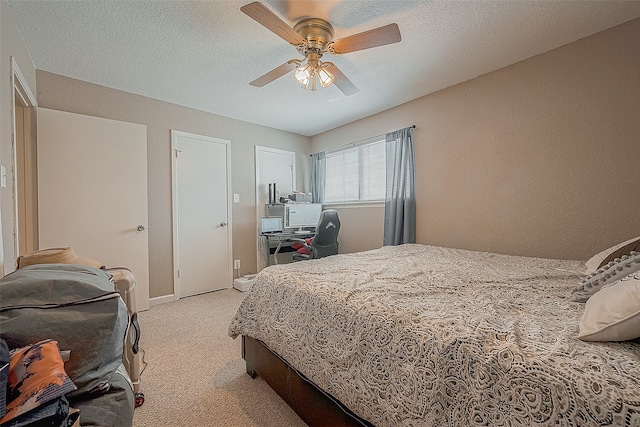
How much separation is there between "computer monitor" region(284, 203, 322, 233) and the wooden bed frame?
2.21 m

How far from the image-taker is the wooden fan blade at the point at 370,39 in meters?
1.56

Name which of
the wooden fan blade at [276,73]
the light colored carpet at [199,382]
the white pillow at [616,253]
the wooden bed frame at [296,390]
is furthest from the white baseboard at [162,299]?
the white pillow at [616,253]

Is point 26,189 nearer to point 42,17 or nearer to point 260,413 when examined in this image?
point 42,17

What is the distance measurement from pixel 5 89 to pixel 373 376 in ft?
8.67

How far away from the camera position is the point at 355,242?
3.86m

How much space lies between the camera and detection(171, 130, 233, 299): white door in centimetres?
323

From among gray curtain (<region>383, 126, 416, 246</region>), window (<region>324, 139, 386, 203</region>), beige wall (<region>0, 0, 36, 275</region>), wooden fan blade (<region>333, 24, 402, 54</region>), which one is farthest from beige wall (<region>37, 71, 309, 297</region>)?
wooden fan blade (<region>333, 24, 402, 54</region>)

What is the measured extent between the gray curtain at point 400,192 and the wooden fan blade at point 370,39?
1.61m

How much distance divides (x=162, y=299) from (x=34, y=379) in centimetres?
286

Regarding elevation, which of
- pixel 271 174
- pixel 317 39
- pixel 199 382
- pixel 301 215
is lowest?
pixel 199 382

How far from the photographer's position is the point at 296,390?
4.38 ft

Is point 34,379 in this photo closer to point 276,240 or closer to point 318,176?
point 276,240

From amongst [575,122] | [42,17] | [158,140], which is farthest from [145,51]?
[575,122]

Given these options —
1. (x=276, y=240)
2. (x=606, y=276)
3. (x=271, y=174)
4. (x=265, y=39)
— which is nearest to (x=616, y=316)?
(x=606, y=276)
